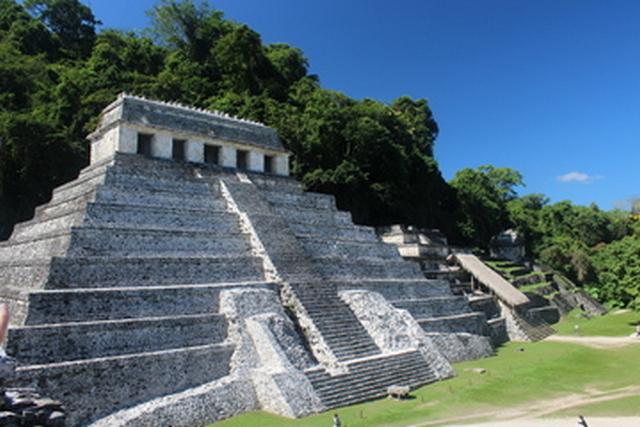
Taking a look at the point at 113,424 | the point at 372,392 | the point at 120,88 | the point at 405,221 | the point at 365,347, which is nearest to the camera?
the point at 113,424

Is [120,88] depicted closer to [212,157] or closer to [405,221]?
[212,157]

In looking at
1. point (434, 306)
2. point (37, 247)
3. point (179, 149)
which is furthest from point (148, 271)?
point (434, 306)

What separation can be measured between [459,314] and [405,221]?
1724 centimetres

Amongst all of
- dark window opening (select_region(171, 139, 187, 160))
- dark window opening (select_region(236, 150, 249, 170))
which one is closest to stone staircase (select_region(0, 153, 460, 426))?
dark window opening (select_region(171, 139, 187, 160))

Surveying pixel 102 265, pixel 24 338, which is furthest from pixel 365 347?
pixel 24 338

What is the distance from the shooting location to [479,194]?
143 feet

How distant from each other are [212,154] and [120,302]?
1066cm

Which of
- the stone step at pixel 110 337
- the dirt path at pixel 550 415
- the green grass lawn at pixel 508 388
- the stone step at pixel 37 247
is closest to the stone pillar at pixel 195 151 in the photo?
the stone step at pixel 37 247

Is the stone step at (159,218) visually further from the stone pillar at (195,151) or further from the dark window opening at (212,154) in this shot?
the dark window opening at (212,154)

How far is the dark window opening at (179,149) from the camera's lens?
20078 millimetres

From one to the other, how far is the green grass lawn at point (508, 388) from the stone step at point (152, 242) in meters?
5.76

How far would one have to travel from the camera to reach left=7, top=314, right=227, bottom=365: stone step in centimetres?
974

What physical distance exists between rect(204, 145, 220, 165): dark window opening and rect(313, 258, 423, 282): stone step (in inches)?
289

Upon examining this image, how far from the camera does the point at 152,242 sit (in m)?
14.0
